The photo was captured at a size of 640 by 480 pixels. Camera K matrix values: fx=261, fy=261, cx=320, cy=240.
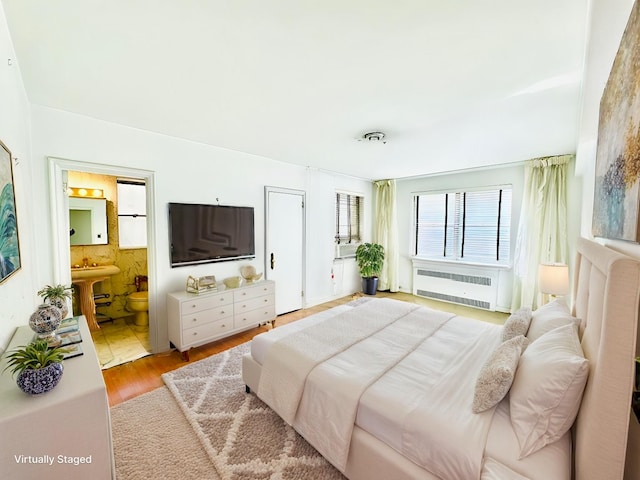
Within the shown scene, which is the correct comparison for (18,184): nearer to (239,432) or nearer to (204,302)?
(204,302)

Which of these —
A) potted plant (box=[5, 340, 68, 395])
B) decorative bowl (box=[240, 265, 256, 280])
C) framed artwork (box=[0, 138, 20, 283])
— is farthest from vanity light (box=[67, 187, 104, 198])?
potted plant (box=[5, 340, 68, 395])

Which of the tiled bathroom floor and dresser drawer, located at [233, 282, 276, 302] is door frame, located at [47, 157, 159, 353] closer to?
the tiled bathroom floor

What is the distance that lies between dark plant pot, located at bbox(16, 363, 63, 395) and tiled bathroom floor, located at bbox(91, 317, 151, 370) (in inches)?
78.5

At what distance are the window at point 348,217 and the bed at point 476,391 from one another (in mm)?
3347

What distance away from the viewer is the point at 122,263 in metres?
4.07

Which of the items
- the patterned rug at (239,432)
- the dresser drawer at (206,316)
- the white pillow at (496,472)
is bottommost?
the patterned rug at (239,432)

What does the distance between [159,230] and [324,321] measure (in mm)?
2141

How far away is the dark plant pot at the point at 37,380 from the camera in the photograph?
1.06m

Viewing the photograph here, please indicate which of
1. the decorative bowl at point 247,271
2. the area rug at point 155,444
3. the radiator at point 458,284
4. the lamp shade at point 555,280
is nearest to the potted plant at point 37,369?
the area rug at point 155,444

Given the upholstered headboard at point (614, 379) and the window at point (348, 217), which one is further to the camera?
the window at point (348, 217)

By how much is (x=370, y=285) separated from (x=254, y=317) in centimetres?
270

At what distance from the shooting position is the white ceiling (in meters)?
1.28

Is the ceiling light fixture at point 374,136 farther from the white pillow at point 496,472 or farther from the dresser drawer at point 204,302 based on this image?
the white pillow at point 496,472

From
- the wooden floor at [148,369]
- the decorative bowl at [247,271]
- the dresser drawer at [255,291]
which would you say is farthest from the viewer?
the decorative bowl at [247,271]
